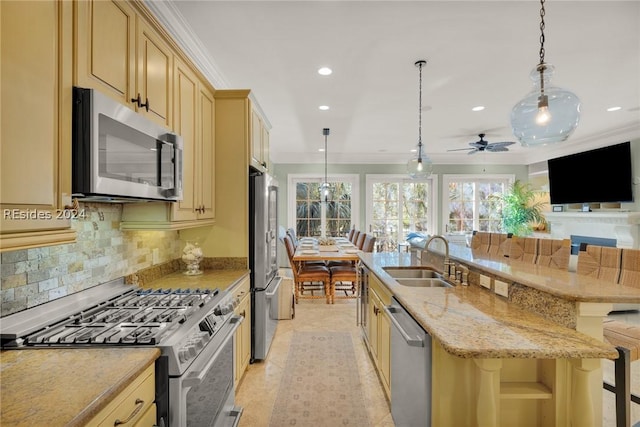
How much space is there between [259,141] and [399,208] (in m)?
5.13

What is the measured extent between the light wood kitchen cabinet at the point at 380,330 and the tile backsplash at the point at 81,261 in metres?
1.72

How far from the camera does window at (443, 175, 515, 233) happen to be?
7660mm

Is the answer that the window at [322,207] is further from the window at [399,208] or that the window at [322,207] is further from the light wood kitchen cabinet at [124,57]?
the light wood kitchen cabinet at [124,57]

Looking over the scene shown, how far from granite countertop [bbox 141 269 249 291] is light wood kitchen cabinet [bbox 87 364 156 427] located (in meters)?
0.93

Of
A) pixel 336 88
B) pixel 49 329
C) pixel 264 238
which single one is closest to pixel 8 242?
pixel 49 329

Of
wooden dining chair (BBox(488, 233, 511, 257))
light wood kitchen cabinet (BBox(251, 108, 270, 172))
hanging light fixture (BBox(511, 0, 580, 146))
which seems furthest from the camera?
wooden dining chair (BBox(488, 233, 511, 257))

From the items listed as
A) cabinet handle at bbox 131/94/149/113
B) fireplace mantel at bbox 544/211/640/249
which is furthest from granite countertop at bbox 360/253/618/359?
fireplace mantel at bbox 544/211/640/249

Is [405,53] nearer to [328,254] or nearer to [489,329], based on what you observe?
[489,329]

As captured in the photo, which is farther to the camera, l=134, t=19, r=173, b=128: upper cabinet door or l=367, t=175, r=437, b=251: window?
l=367, t=175, r=437, b=251: window

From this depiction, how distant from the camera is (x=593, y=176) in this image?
19.0ft

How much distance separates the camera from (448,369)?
1421 mm

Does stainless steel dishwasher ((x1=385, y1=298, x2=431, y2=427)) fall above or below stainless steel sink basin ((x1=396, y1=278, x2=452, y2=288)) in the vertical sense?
below

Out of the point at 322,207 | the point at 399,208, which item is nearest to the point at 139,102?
the point at 322,207

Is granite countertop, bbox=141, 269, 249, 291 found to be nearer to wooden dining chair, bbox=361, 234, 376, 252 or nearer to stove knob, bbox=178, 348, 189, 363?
stove knob, bbox=178, 348, 189, 363
